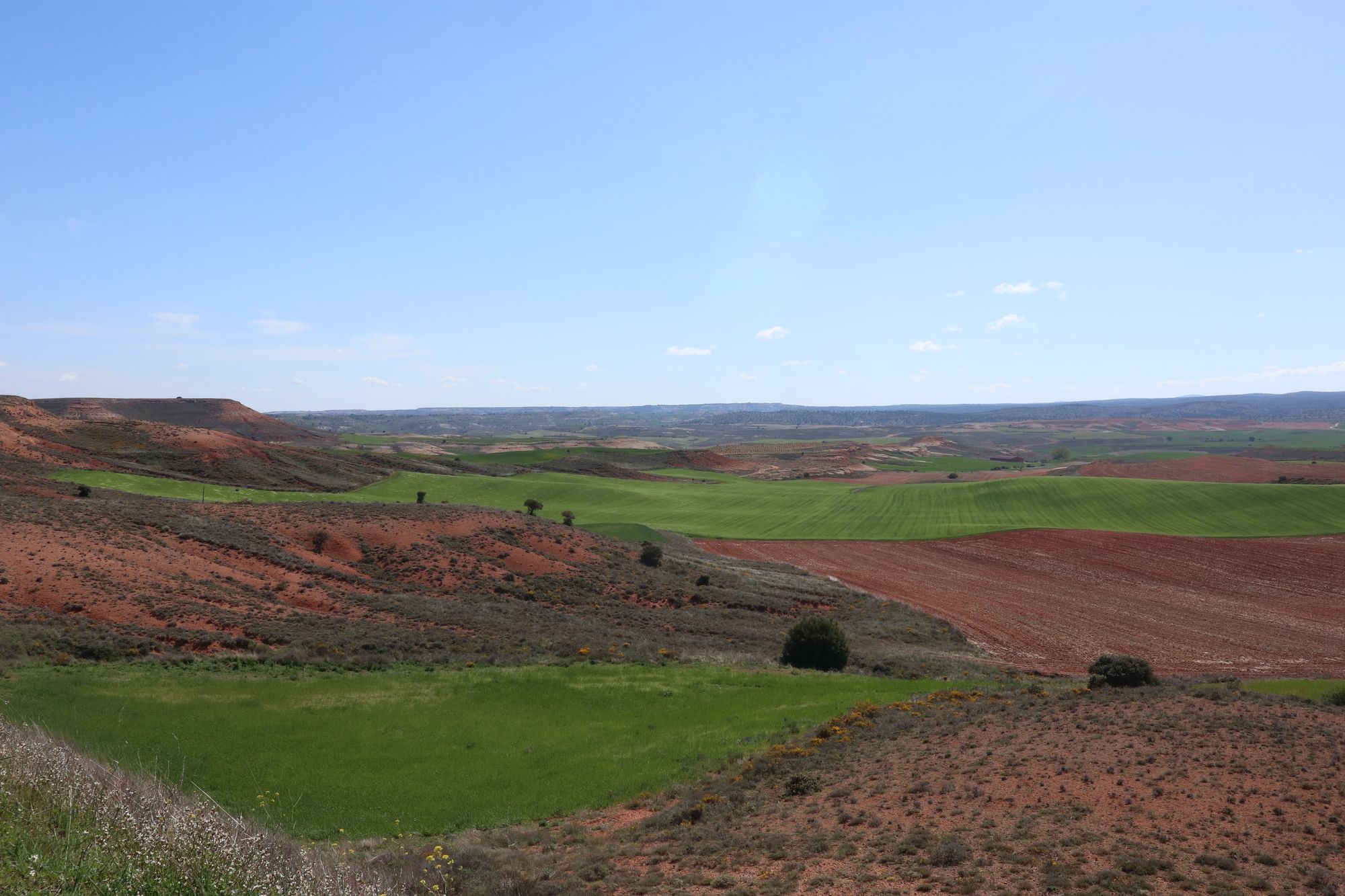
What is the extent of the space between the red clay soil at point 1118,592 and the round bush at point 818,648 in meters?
11.2

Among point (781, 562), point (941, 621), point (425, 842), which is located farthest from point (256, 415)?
point (425, 842)

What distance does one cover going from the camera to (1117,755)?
15.2 m

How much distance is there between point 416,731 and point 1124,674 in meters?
20.8

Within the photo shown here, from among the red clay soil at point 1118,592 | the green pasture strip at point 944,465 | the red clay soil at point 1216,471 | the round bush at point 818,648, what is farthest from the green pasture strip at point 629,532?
the green pasture strip at point 944,465

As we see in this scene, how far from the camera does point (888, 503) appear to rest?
8656 centimetres

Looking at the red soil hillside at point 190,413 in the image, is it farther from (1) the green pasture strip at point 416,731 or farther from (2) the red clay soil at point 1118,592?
(1) the green pasture strip at point 416,731

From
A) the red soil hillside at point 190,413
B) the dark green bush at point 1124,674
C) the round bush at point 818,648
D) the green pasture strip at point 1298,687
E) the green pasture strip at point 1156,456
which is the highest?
the red soil hillside at point 190,413

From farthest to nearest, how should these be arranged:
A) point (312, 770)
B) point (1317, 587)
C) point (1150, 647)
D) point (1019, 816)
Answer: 1. point (1317, 587)
2. point (1150, 647)
3. point (312, 770)
4. point (1019, 816)

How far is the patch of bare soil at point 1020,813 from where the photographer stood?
10773mm

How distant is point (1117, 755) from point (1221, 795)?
2304 mm

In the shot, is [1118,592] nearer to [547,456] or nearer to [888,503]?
[888,503]

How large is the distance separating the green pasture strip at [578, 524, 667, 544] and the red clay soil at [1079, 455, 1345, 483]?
2450 inches

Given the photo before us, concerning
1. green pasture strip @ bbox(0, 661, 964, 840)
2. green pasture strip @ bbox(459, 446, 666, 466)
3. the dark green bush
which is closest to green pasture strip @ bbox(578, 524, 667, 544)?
green pasture strip @ bbox(0, 661, 964, 840)

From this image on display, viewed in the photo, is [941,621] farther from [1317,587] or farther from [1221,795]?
[1221,795]
